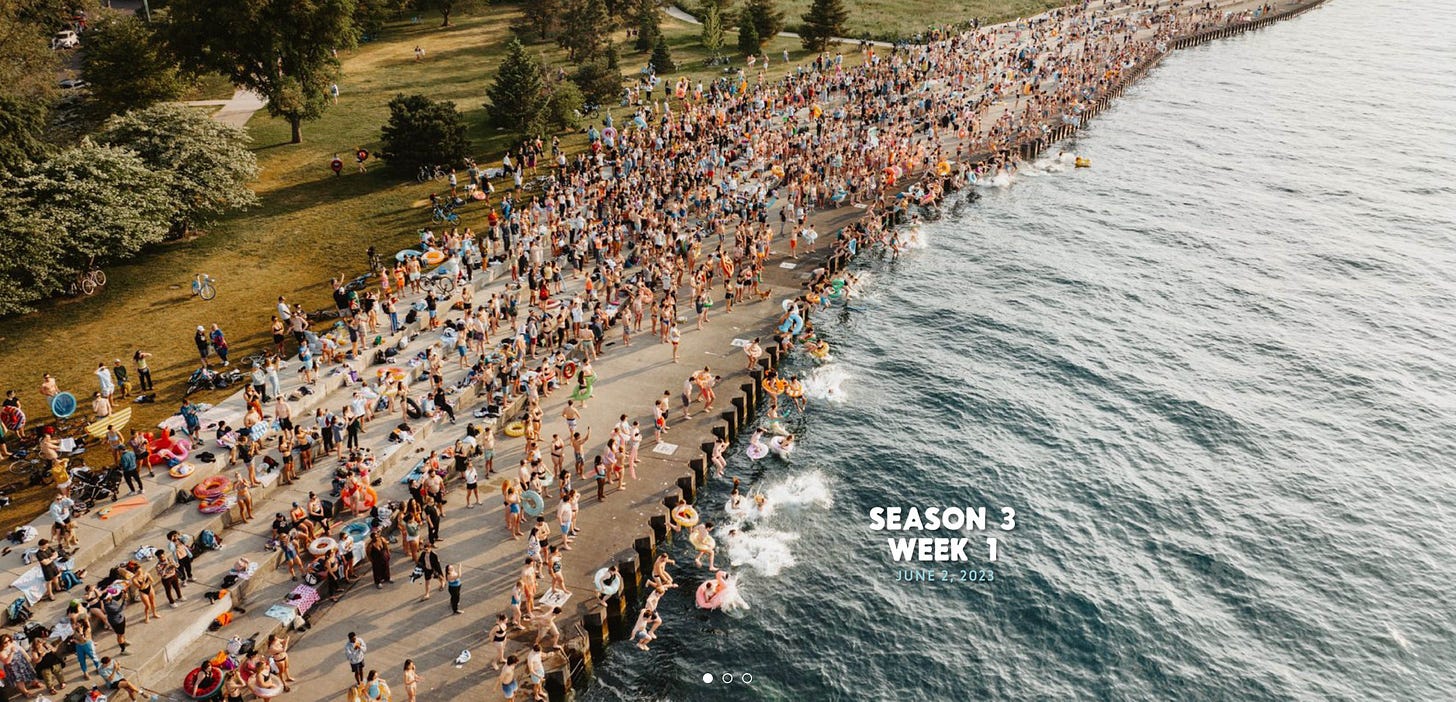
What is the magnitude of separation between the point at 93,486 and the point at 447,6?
8408 centimetres

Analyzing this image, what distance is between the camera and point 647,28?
3671 inches

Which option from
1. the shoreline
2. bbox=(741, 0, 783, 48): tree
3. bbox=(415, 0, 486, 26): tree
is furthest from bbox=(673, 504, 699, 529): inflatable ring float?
bbox=(415, 0, 486, 26): tree

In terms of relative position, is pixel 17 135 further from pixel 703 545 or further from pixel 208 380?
pixel 703 545

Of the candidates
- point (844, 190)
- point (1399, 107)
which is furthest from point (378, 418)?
point (1399, 107)

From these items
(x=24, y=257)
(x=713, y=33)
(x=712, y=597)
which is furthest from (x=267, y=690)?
(x=713, y=33)

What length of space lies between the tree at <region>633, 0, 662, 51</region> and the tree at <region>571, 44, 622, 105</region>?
58.1 feet

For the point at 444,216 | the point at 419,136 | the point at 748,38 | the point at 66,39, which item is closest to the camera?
the point at 444,216

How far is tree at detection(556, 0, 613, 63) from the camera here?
8312 centimetres

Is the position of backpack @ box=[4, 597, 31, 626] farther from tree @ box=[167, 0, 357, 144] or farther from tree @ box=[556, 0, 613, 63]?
tree @ box=[556, 0, 613, 63]

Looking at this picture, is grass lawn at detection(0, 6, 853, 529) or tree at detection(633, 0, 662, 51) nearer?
grass lawn at detection(0, 6, 853, 529)

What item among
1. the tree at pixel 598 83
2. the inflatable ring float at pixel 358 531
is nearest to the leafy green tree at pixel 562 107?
the tree at pixel 598 83

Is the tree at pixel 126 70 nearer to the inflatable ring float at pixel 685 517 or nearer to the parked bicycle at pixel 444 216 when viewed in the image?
the parked bicycle at pixel 444 216

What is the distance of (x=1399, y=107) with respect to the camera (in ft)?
317

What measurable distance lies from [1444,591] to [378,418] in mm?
40547
